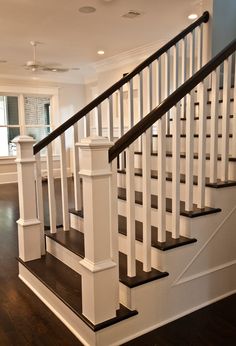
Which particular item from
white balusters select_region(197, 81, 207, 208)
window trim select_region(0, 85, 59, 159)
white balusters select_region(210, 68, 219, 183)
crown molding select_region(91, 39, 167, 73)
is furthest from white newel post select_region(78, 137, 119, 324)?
window trim select_region(0, 85, 59, 159)

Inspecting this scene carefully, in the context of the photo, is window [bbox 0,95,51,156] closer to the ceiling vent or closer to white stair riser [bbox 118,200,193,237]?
the ceiling vent

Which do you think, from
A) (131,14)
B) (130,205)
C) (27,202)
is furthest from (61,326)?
(131,14)

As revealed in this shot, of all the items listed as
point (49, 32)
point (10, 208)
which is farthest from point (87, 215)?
point (49, 32)

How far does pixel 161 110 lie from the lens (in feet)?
6.34

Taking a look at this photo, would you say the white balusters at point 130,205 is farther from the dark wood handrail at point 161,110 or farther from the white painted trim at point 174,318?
the white painted trim at point 174,318

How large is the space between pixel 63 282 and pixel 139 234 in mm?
648

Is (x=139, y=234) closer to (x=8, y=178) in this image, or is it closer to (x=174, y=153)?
(x=174, y=153)

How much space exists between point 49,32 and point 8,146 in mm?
3959

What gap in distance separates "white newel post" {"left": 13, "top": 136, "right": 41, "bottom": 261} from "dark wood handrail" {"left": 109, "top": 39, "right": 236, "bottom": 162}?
1047 mm

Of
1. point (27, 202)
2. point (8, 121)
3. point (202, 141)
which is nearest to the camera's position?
point (202, 141)

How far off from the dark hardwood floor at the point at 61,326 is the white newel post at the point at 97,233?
0.32 m

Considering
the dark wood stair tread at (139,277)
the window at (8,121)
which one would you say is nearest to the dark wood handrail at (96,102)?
the dark wood stair tread at (139,277)

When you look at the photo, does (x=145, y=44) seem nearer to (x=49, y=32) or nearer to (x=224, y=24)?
(x=49, y=32)

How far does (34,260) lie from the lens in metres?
2.70
